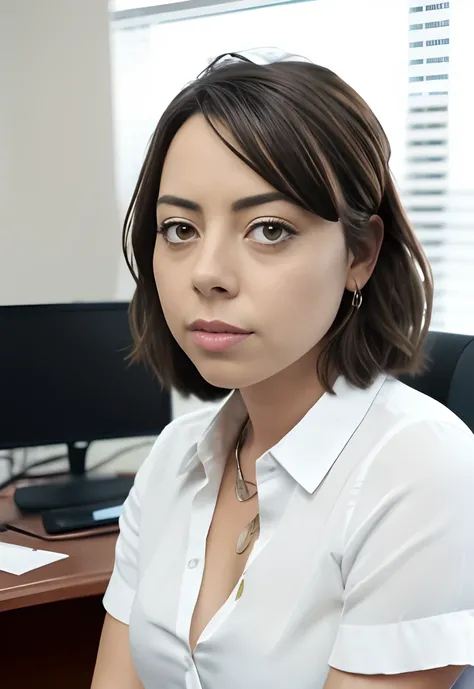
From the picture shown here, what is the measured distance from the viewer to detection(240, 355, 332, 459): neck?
0.93 meters

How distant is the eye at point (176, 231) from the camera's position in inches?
33.4

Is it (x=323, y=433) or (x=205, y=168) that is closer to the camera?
(x=205, y=168)

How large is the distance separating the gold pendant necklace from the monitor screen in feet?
2.44

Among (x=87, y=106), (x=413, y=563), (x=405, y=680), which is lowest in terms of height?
(x=405, y=680)

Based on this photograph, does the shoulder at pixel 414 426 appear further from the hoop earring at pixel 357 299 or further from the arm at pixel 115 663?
the arm at pixel 115 663

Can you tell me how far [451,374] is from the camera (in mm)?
1193

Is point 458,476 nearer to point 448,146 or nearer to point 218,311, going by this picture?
point 218,311

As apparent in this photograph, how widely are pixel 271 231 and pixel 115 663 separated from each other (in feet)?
2.23

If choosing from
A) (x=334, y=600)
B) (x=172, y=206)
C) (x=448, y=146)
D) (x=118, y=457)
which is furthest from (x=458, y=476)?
(x=118, y=457)

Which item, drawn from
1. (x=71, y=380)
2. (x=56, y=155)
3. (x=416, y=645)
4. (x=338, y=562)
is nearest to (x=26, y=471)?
(x=71, y=380)

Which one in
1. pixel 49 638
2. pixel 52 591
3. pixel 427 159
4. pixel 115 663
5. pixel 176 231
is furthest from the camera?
pixel 427 159

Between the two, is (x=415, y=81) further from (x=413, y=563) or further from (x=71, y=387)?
(x=413, y=563)

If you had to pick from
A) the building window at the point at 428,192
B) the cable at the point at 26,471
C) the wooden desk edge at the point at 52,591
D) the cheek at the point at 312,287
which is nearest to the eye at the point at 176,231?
the cheek at the point at 312,287

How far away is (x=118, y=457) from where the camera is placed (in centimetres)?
205
